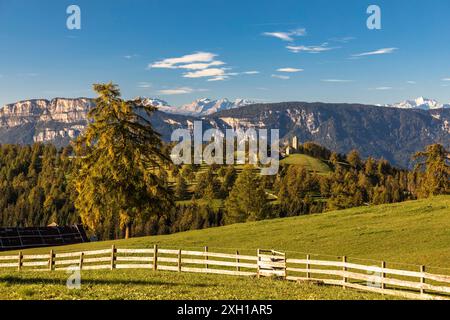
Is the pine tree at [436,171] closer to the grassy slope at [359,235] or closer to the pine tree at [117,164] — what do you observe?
the grassy slope at [359,235]

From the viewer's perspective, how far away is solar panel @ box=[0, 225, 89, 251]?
8875 cm

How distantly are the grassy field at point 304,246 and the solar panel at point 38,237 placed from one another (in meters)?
48.5

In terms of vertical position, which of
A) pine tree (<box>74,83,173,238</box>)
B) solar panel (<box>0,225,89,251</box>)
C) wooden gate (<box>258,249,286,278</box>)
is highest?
pine tree (<box>74,83,173,238</box>)

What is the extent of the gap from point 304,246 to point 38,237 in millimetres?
67976

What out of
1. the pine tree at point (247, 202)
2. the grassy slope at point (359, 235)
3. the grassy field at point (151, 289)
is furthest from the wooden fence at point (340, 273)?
the pine tree at point (247, 202)

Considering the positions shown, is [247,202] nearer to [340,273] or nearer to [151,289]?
[340,273]

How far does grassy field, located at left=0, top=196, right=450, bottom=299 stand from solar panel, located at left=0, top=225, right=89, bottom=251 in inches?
1909

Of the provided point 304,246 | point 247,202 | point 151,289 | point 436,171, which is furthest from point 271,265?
point 436,171

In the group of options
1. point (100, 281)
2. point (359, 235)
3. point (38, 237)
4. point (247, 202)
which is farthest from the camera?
point (247, 202)

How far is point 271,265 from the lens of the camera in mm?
28688

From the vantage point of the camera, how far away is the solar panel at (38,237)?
88750mm

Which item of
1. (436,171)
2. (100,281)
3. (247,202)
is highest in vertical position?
(436,171)

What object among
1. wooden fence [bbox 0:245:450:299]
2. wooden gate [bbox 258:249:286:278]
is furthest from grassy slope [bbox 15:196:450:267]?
wooden gate [bbox 258:249:286:278]

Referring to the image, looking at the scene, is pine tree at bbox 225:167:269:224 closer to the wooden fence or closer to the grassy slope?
the grassy slope
